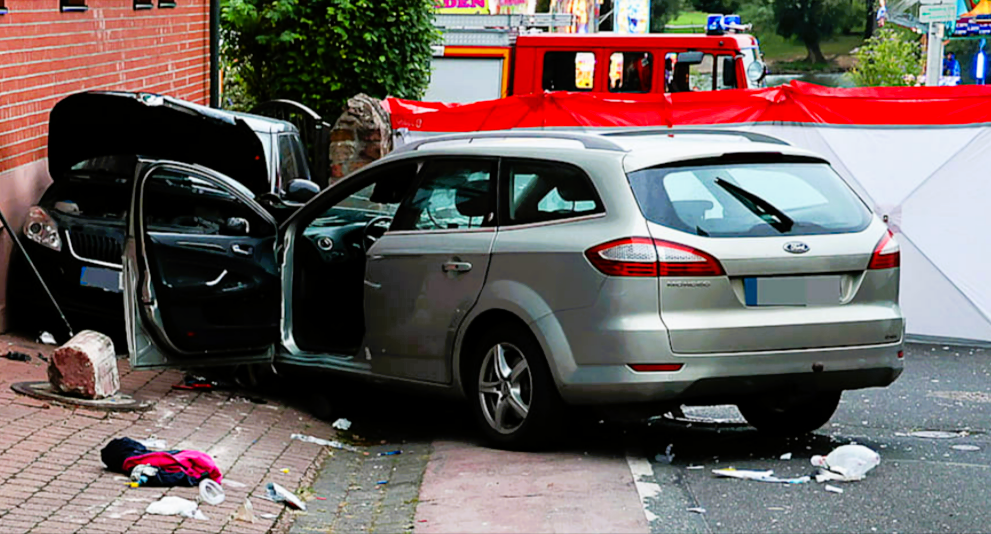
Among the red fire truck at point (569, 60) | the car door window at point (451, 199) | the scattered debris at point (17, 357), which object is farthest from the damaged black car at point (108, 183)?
the red fire truck at point (569, 60)

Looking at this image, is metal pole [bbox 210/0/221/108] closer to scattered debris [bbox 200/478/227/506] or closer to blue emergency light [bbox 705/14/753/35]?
blue emergency light [bbox 705/14/753/35]

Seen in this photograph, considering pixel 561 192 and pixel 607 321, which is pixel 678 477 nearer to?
pixel 607 321

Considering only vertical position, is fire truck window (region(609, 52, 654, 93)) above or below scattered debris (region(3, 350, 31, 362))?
above

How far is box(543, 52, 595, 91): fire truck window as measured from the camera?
72.3 feet

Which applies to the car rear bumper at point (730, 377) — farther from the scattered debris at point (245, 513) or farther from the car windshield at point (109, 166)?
the car windshield at point (109, 166)

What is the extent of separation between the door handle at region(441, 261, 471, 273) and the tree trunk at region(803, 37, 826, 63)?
6104 cm

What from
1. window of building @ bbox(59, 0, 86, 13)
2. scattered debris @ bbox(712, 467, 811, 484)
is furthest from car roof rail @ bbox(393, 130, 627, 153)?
window of building @ bbox(59, 0, 86, 13)

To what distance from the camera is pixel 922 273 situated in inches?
499

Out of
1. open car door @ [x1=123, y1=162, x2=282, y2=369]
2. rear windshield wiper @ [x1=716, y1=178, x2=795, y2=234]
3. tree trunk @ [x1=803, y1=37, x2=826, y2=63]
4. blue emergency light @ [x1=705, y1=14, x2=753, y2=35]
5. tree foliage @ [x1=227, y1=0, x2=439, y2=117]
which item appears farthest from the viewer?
tree trunk @ [x1=803, y1=37, x2=826, y2=63]

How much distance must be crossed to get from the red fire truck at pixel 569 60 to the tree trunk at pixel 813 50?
46.0 metres

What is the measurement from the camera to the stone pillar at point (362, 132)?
49.0 ft

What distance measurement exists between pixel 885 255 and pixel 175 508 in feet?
12.0

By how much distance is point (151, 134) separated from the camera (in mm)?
11555

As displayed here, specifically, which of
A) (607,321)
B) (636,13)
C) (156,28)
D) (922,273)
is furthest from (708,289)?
(636,13)
